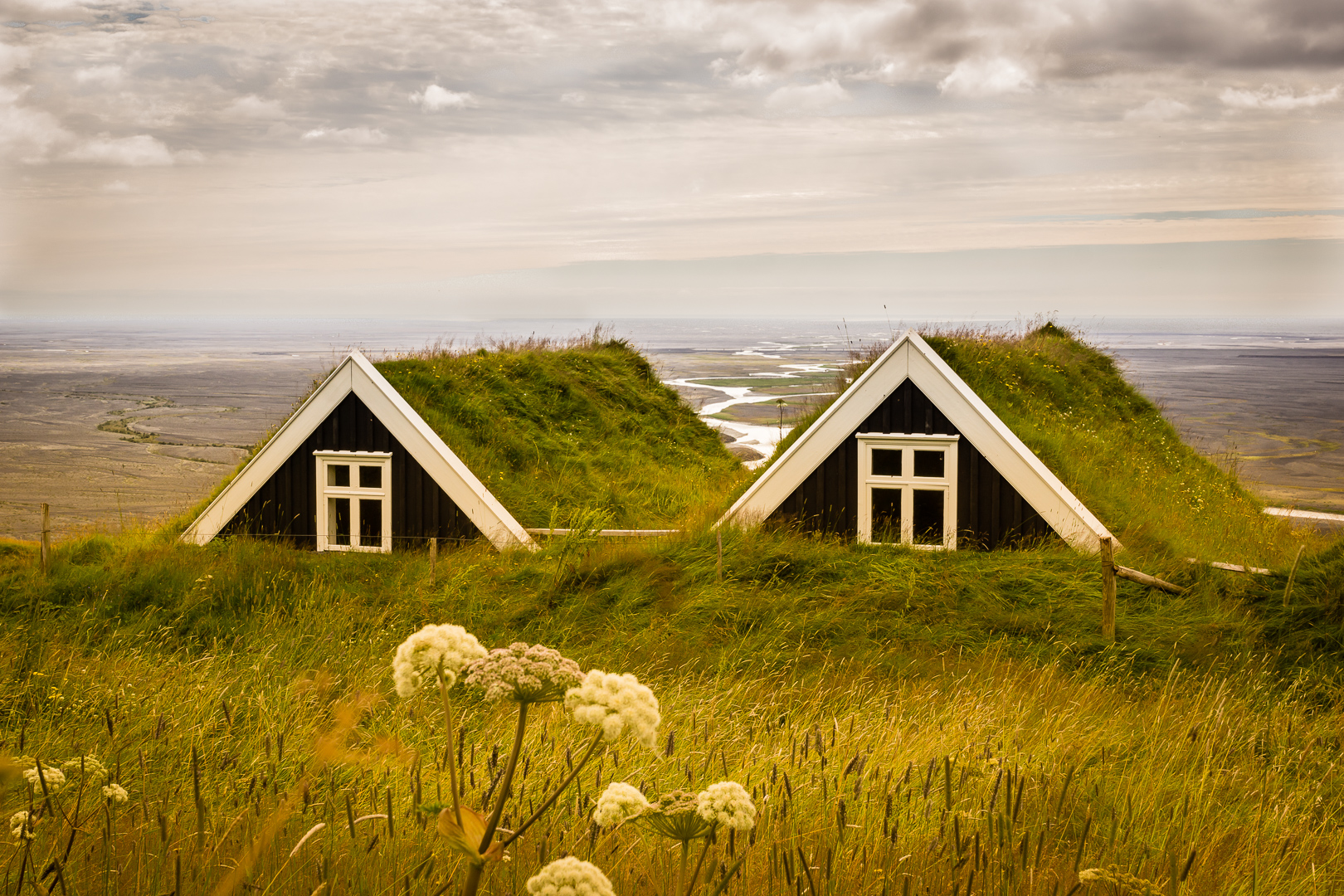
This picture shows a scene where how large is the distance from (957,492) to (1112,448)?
8.25 m

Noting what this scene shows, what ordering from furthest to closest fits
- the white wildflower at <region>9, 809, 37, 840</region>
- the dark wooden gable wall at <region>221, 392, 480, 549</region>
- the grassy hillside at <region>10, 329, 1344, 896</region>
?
1. the dark wooden gable wall at <region>221, 392, 480, 549</region>
2. the grassy hillside at <region>10, 329, 1344, 896</region>
3. the white wildflower at <region>9, 809, 37, 840</region>

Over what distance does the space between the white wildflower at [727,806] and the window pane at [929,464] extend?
33.7ft

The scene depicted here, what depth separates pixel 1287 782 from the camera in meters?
5.84

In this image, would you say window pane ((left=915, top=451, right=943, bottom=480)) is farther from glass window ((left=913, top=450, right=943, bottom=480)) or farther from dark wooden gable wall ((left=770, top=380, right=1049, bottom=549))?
dark wooden gable wall ((left=770, top=380, right=1049, bottom=549))

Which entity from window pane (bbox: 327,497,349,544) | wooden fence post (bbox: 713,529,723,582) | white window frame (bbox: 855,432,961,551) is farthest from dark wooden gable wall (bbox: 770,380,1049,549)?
window pane (bbox: 327,497,349,544)

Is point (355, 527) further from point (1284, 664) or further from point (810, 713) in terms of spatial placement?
point (1284, 664)

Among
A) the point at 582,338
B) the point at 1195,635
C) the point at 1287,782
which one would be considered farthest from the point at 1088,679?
the point at 582,338

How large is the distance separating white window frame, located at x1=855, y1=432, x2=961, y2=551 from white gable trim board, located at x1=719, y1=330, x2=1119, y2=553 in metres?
0.29

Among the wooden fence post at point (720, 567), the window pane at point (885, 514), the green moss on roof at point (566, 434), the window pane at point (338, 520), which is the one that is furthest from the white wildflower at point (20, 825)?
the window pane at point (338, 520)

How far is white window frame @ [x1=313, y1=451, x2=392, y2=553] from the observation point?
13.6m

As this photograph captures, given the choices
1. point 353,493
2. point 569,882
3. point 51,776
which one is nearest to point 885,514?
point 353,493

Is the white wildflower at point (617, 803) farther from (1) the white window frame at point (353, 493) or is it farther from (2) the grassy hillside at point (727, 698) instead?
(1) the white window frame at point (353, 493)

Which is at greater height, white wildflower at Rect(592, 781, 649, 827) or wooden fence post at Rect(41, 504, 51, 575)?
white wildflower at Rect(592, 781, 649, 827)

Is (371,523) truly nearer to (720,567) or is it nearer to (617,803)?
(720,567)
